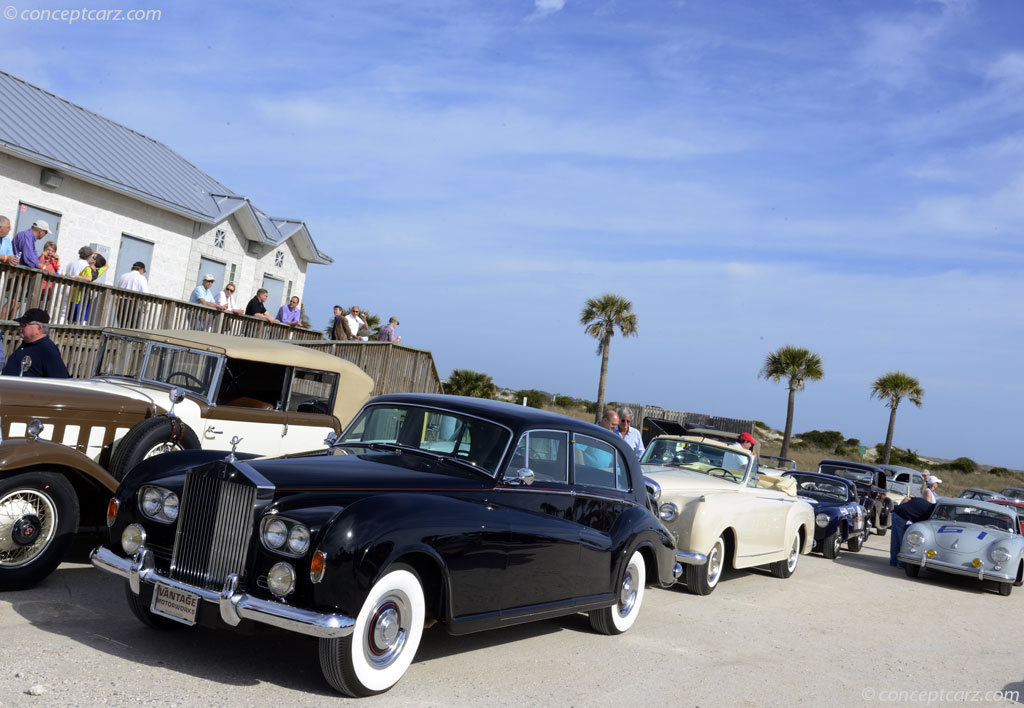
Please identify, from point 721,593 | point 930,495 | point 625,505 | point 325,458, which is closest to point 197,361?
point 325,458

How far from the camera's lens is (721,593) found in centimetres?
1016

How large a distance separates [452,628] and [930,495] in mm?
14065

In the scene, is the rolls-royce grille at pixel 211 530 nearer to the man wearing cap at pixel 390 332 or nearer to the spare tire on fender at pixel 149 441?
the spare tire on fender at pixel 149 441

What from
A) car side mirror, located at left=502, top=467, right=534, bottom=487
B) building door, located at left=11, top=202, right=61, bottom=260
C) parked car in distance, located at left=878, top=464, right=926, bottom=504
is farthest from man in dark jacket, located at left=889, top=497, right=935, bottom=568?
building door, located at left=11, top=202, right=61, bottom=260

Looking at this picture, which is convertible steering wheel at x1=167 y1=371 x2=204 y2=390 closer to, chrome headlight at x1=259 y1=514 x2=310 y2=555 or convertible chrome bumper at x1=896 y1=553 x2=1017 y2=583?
chrome headlight at x1=259 y1=514 x2=310 y2=555

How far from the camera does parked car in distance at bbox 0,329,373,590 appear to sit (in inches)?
254

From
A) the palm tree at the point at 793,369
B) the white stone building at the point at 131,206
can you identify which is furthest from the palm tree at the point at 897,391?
Result: the white stone building at the point at 131,206

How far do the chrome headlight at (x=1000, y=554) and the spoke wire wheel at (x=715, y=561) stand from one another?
510cm

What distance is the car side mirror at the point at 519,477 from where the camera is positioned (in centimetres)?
617

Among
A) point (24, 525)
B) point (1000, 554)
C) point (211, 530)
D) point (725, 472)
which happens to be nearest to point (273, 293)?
point (725, 472)

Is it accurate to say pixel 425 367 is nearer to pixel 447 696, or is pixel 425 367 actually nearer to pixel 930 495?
pixel 930 495

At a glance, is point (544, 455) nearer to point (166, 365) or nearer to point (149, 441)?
point (149, 441)

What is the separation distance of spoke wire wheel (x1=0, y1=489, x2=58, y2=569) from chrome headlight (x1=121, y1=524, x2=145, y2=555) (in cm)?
137

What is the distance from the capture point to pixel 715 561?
10.0 meters
